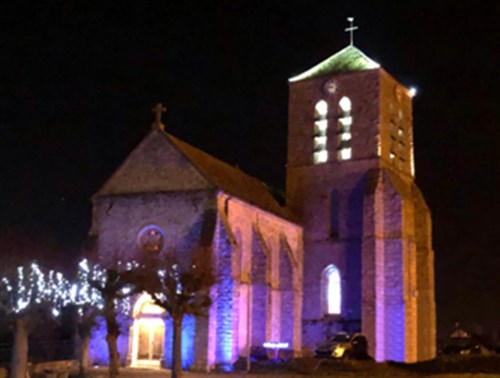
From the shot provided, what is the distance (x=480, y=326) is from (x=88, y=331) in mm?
40470

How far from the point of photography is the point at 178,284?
36750mm

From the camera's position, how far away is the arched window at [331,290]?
1939 inches

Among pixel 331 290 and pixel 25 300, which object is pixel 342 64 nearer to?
pixel 331 290

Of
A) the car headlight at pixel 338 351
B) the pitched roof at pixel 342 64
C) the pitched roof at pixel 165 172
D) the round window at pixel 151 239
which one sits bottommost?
the car headlight at pixel 338 351

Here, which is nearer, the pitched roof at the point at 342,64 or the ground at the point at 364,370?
the ground at the point at 364,370

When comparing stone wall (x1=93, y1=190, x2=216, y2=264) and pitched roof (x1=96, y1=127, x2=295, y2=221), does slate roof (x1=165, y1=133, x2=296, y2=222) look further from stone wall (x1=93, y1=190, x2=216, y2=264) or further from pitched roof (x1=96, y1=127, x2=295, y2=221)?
stone wall (x1=93, y1=190, x2=216, y2=264)

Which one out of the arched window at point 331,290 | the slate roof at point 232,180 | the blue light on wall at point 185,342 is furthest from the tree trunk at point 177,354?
the arched window at point 331,290

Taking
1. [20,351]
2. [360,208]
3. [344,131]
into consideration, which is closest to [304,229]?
[360,208]

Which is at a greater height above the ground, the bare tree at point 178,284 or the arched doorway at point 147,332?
the bare tree at point 178,284

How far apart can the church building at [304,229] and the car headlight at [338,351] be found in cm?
480

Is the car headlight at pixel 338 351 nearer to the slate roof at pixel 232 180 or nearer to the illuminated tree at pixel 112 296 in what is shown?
the slate roof at pixel 232 180

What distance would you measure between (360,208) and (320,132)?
6593 millimetres

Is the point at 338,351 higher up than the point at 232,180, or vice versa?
the point at 232,180

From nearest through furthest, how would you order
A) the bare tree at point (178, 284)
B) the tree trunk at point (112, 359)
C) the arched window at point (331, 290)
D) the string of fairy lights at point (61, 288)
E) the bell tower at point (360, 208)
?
1. the bare tree at point (178, 284)
2. the string of fairy lights at point (61, 288)
3. the tree trunk at point (112, 359)
4. the bell tower at point (360, 208)
5. the arched window at point (331, 290)
